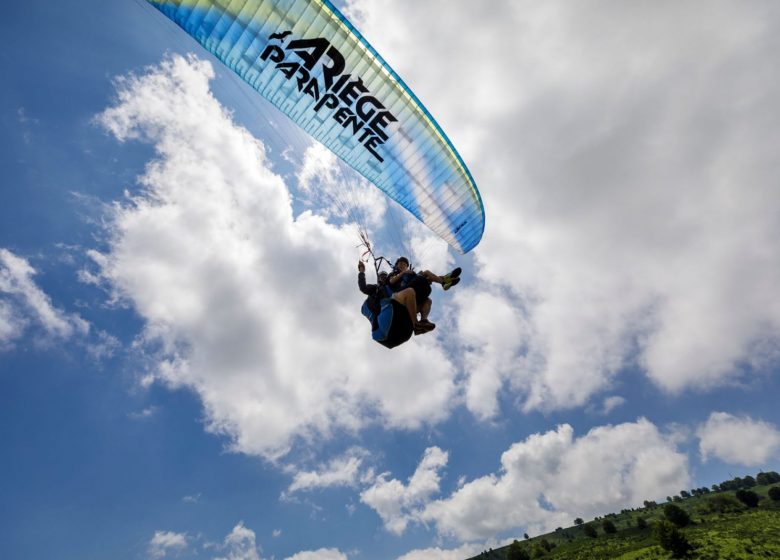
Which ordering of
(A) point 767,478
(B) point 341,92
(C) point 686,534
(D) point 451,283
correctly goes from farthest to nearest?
(A) point 767,478, (C) point 686,534, (B) point 341,92, (D) point 451,283

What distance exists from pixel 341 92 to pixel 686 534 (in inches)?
4905

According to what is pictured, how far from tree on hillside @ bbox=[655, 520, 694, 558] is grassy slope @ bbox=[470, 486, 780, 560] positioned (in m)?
1.12

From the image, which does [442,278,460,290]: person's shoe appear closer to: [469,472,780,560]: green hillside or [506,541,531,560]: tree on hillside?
[469,472,780,560]: green hillside

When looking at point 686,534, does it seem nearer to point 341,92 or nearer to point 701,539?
point 701,539

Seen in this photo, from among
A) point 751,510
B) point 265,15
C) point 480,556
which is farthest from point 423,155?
point 480,556

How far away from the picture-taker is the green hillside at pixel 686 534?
251 ft

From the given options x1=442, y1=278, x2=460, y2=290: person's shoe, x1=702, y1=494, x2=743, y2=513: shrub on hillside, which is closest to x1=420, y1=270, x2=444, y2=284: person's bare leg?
x1=442, y1=278, x2=460, y2=290: person's shoe

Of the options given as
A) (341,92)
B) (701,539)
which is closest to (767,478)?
(701,539)

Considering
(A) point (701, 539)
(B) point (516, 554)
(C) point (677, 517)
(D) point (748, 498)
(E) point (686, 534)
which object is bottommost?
(A) point (701, 539)

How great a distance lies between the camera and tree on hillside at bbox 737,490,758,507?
118000 millimetres

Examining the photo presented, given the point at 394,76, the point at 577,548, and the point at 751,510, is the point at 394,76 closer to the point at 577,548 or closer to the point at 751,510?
the point at 577,548

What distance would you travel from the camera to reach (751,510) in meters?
112

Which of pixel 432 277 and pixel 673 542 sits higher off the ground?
pixel 432 277

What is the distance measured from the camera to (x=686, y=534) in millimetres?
91625
